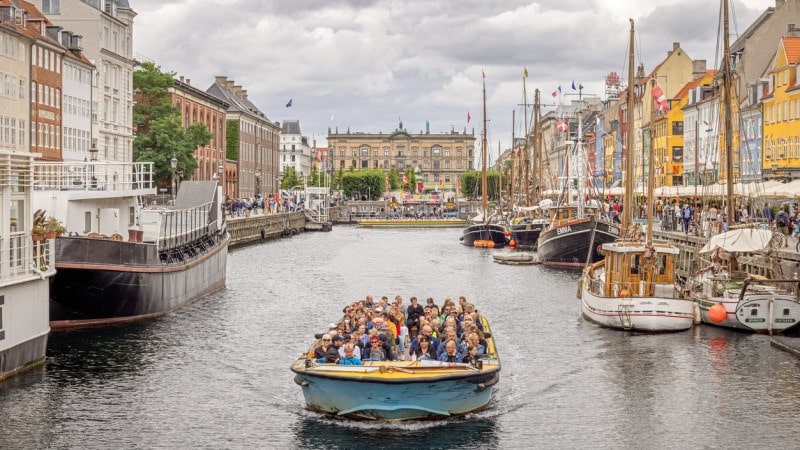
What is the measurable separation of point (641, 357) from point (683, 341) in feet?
10.7

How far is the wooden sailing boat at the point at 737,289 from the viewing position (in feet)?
129

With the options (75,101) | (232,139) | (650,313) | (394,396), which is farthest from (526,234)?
(394,396)

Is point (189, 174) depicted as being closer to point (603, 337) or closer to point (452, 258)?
point (452, 258)

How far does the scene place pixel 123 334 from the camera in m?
38.8

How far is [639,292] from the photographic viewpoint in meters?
43.1

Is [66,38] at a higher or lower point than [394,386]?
higher

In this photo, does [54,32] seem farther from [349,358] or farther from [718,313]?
[349,358]

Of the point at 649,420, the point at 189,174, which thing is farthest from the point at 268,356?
the point at 189,174

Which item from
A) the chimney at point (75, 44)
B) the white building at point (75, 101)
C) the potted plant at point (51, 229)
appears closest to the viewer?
the potted plant at point (51, 229)

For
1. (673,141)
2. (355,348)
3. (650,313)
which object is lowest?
(650,313)

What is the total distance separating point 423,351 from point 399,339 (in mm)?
3543

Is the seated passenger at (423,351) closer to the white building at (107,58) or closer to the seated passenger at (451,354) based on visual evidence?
the seated passenger at (451,354)

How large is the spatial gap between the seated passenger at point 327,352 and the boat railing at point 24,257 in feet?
26.0

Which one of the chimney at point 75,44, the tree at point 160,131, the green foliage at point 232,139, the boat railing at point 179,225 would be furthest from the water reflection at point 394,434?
the green foliage at point 232,139
